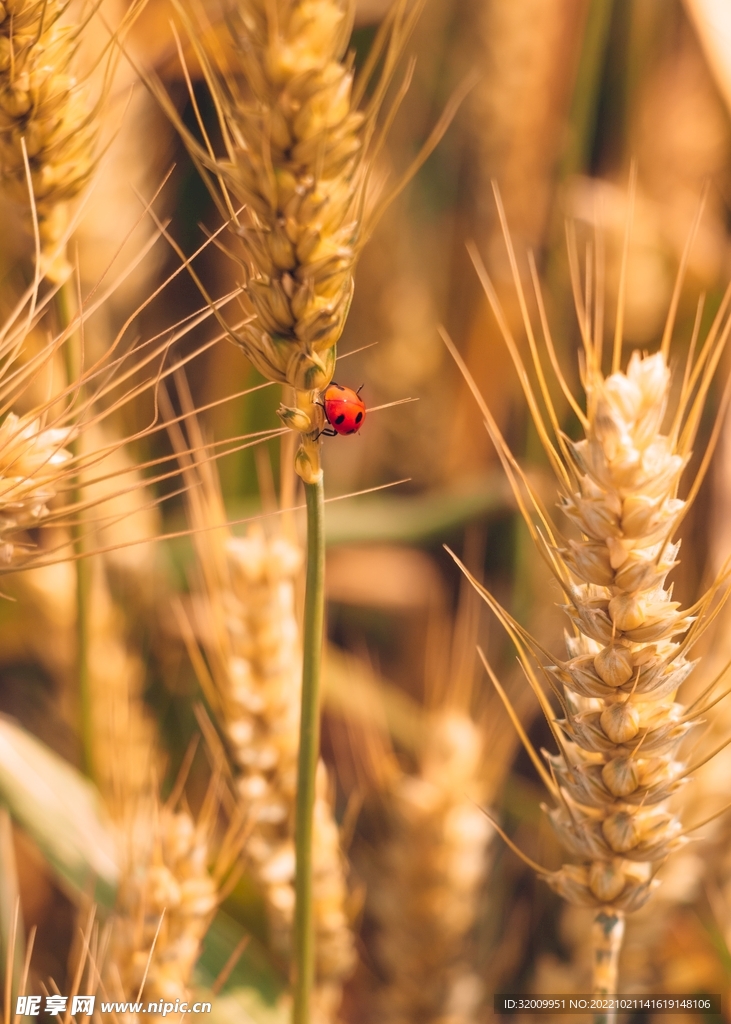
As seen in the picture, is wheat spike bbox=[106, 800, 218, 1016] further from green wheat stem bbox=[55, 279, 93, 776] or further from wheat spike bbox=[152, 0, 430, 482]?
wheat spike bbox=[152, 0, 430, 482]

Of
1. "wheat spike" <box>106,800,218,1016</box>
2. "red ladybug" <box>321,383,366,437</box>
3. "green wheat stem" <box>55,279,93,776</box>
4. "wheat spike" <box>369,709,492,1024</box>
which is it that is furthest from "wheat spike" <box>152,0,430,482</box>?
"wheat spike" <box>369,709,492,1024</box>

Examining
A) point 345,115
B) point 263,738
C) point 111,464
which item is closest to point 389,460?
point 111,464

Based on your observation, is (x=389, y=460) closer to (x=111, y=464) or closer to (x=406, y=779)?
(x=111, y=464)

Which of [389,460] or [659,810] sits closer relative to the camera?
[659,810]

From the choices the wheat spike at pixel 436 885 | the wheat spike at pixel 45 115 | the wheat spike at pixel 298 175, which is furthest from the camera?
the wheat spike at pixel 436 885

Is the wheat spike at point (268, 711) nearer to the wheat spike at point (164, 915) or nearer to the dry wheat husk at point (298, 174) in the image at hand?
the wheat spike at point (164, 915)

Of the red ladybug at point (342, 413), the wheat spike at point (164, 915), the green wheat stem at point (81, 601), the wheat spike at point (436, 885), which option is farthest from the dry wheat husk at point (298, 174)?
the wheat spike at point (436, 885)

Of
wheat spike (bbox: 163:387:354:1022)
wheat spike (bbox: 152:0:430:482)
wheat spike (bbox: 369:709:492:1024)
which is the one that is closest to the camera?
wheat spike (bbox: 152:0:430:482)
